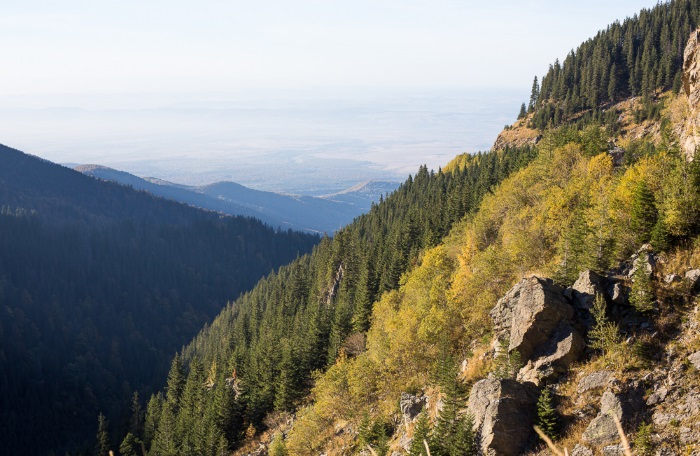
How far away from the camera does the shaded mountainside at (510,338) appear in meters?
29.7

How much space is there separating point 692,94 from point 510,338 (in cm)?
2738

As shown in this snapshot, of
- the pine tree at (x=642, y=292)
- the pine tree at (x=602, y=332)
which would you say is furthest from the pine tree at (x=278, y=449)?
the pine tree at (x=642, y=292)

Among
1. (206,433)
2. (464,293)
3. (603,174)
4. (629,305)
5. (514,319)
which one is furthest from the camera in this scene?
(206,433)

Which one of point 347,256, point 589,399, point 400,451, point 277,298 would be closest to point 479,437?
point 589,399

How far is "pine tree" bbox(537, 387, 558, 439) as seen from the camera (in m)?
29.1

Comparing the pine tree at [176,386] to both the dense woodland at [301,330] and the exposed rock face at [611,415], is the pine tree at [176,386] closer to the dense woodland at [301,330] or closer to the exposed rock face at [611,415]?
the dense woodland at [301,330]

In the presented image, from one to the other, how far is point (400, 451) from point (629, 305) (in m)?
18.1

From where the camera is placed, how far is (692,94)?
4522 cm

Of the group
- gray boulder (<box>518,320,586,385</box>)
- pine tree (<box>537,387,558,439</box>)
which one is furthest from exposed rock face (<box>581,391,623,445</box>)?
gray boulder (<box>518,320,586,385</box>)

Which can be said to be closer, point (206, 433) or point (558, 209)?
point (558, 209)

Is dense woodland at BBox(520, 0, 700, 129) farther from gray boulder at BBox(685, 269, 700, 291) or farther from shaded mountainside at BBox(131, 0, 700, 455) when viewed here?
gray boulder at BBox(685, 269, 700, 291)

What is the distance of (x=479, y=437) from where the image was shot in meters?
30.7

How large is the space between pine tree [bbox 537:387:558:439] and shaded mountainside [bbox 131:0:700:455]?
0.34 feet

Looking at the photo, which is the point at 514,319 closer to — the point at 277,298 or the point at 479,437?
the point at 479,437
